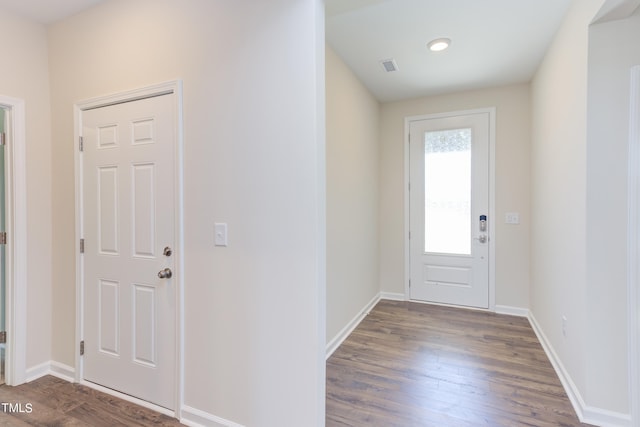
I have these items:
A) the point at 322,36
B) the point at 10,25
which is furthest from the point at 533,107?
the point at 10,25

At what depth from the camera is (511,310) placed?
361 cm

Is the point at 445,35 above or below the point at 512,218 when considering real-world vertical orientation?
above

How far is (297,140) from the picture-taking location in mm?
1550

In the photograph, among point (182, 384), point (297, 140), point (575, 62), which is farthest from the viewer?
point (575, 62)

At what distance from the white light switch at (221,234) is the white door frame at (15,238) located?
1635mm

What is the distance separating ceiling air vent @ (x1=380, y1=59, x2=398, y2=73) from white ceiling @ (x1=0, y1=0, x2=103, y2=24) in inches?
91.8

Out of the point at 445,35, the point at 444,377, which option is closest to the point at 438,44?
the point at 445,35

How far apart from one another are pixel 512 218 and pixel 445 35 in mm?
2251

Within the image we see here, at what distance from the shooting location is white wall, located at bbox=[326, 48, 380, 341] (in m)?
2.69

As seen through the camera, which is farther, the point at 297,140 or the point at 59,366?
the point at 59,366

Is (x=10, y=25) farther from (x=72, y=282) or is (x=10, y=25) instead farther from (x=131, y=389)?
(x=131, y=389)

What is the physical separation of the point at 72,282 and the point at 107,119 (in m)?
1.25

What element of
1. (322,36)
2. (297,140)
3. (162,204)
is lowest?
(162,204)

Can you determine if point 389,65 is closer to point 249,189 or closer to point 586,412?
point 249,189
